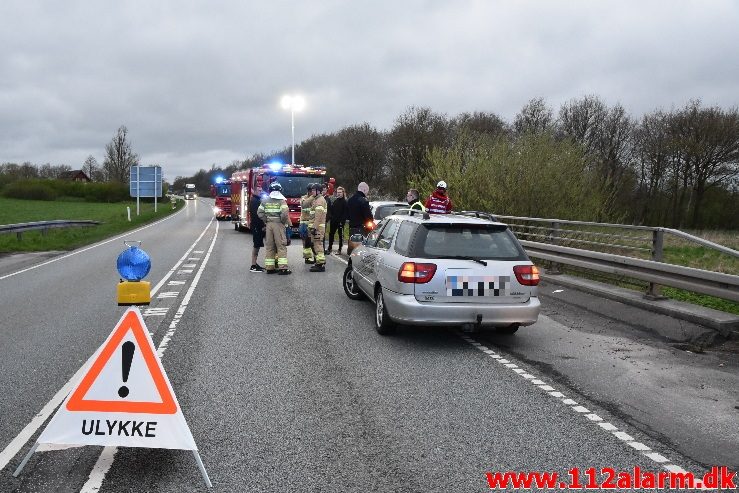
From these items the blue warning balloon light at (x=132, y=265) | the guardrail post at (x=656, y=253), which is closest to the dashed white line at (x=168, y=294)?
the blue warning balloon light at (x=132, y=265)

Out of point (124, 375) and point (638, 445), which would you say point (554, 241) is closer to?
point (638, 445)

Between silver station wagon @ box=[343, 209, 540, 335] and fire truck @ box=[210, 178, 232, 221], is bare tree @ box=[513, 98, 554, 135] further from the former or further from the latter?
silver station wagon @ box=[343, 209, 540, 335]

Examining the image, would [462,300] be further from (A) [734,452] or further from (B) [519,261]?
(A) [734,452]

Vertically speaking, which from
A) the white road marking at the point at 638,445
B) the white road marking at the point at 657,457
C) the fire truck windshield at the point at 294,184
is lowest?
the white road marking at the point at 638,445

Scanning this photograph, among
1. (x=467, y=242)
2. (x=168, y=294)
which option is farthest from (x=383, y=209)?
(x=467, y=242)

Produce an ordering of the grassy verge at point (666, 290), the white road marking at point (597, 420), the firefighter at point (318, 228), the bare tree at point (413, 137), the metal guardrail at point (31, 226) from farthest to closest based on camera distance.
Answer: the bare tree at point (413, 137)
the metal guardrail at point (31, 226)
the firefighter at point (318, 228)
the grassy verge at point (666, 290)
the white road marking at point (597, 420)

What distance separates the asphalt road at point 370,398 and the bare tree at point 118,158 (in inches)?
3593

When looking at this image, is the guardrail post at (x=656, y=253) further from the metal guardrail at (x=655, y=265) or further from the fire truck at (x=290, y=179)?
the fire truck at (x=290, y=179)

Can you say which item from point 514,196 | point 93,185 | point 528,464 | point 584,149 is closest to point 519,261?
point 528,464

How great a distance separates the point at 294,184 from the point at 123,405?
20496mm

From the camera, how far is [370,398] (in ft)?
17.0

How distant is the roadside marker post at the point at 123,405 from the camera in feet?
12.1

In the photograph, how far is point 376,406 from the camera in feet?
16.3

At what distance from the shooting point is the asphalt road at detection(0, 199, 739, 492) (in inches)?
150
